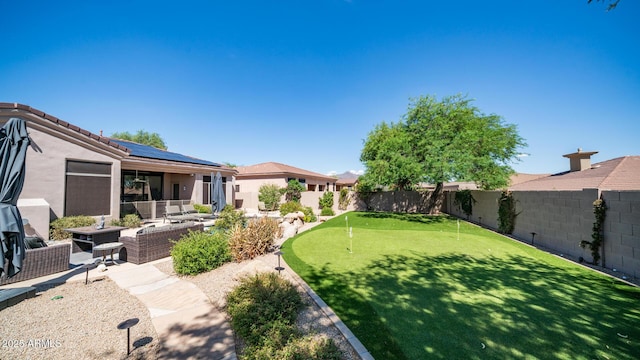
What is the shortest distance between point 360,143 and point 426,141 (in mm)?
7988

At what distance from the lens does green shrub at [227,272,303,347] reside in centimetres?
312

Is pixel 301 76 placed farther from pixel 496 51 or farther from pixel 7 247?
pixel 7 247

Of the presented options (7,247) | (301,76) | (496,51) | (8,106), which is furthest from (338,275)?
(301,76)

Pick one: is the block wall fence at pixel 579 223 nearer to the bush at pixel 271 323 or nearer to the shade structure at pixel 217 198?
the bush at pixel 271 323

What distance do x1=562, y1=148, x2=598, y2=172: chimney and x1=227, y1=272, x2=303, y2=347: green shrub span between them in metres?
19.6

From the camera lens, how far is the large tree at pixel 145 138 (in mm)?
45719

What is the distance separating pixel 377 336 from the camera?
3.22 metres

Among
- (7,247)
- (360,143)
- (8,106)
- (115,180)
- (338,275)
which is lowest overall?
(338,275)

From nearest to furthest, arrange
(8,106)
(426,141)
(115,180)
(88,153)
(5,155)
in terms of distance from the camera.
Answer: (5,155) → (8,106) → (88,153) → (115,180) → (426,141)

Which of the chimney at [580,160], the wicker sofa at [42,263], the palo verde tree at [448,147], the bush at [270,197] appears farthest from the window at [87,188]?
the chimney at [580,160]

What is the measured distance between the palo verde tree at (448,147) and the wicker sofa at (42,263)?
16.3 m

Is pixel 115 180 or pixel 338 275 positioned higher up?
pixel 115 180

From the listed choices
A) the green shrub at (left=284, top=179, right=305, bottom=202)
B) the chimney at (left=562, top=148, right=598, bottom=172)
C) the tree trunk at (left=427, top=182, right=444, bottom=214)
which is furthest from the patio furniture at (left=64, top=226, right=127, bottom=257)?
the chimney at (left=562, top=148, right=598, bottom=172)

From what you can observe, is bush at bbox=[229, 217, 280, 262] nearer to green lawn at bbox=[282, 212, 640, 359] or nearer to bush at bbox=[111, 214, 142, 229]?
green lawn at bbox=[282, 212, 640, 359]
